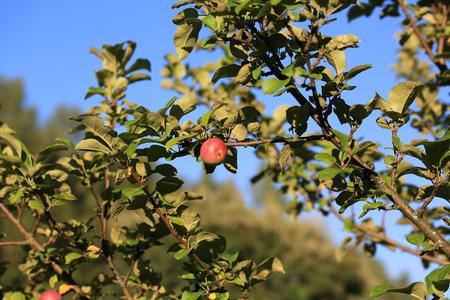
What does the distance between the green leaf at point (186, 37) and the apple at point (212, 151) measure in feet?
0.81

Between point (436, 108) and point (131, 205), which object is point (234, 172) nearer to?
point (131, 205)

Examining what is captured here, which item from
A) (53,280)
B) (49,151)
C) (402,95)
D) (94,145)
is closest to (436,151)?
(402,95)

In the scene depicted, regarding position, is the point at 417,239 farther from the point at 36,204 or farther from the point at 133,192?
the point at 36,204

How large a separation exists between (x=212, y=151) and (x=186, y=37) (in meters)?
0.29

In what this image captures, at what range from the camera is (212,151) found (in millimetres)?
889

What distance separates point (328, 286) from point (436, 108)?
37.7ft

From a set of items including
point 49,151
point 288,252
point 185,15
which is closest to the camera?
point 185,15

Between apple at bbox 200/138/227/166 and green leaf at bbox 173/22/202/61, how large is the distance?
246 mm

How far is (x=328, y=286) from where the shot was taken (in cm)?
1254

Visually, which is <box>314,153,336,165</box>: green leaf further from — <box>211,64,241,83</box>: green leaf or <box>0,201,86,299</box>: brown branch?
<box>0,201,86,299</box>: brown branch

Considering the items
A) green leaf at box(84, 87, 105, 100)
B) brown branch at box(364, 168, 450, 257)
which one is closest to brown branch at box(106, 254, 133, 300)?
green leaf at box(84, 87, 105, 100)

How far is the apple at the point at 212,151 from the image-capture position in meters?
0.89

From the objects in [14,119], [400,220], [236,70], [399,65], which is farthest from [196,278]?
[14,119]

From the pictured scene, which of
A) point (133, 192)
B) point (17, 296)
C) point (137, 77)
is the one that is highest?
point (137, 77)
